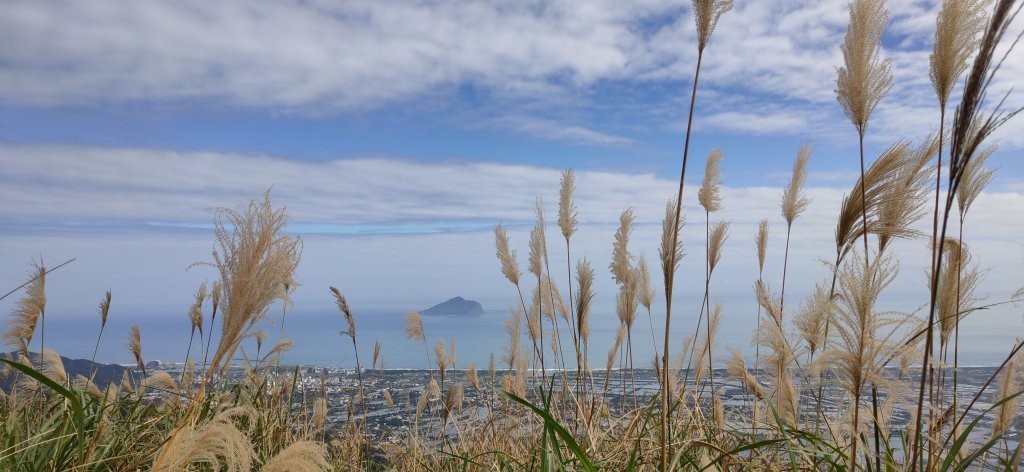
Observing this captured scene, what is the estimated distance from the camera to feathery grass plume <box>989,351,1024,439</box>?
3.02 m

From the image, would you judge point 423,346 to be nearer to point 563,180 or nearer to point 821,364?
point 563,180

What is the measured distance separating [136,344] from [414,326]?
250 centimetres

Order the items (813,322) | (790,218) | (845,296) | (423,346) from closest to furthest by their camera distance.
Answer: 1. (845,296)
2. (813,322)
3. (790,218)
4. (423,346)

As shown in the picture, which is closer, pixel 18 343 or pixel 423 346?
pixel 18 343

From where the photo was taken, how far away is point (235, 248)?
6.84 feet

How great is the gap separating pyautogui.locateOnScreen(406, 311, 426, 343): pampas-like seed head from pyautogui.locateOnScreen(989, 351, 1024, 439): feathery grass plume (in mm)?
4725

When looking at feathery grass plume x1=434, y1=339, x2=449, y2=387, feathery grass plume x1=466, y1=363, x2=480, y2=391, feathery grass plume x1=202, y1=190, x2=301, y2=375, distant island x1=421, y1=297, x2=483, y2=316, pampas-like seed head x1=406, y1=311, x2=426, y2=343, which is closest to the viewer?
feathery grass plume x1=202, y1=190, x2=301, y2=375

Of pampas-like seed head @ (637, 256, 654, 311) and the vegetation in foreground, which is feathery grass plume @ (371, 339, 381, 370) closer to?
the vegetation in foreground

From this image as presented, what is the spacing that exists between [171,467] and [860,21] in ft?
9.41

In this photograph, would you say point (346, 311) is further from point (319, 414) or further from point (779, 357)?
point (779, 357)

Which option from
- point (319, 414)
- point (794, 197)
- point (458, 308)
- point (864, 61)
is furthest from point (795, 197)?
point (458, 308)

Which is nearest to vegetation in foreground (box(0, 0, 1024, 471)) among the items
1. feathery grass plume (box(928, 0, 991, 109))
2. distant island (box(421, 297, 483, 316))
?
feathery grass plume (box(928, 0, 991, 109))

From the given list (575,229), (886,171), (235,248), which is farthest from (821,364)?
(575,229)

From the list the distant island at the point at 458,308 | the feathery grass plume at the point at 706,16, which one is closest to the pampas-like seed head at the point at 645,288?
the feathery grass plume at the point at 706,16
